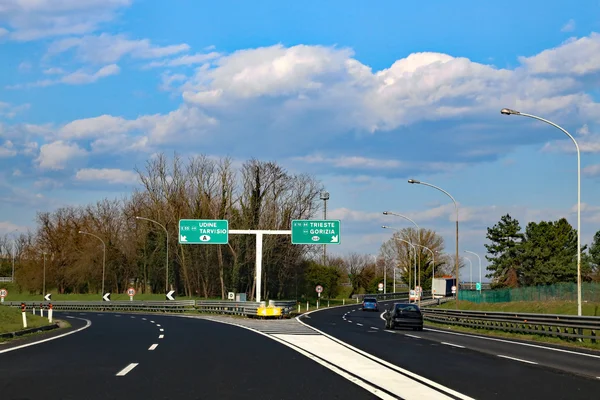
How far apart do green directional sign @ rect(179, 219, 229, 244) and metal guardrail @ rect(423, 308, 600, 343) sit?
16.4 m

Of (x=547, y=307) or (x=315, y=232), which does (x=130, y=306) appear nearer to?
(x=315, y=232)

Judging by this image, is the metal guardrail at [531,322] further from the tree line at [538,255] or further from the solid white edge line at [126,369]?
the tree line at [538,255]

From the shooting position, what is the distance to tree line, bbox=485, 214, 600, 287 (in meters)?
85.1

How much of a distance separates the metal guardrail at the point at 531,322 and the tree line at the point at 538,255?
43419mm

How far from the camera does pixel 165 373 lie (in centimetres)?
1366

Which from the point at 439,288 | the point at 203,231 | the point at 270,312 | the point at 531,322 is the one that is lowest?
the point at 439,288

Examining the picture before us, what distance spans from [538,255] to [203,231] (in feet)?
168

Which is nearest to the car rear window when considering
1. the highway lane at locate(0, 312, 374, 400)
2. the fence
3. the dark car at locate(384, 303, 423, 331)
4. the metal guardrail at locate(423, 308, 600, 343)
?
the dark car at locate(384, 303, 423, 331)

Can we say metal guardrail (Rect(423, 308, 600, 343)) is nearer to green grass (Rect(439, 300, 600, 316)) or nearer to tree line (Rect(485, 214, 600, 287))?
green grass (Rect(439, 300, 600, 316))

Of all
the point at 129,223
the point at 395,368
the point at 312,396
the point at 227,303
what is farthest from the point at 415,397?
the point at 129,223

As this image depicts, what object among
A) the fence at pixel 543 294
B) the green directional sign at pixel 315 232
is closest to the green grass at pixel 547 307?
the fence at pixel 543 294

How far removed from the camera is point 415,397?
10992mm

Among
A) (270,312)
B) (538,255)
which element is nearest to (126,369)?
(270,312)

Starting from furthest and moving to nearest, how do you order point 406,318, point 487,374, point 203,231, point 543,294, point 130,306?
point 130,306
point 543,294
point 203,231
point 406,318
point 487,374
